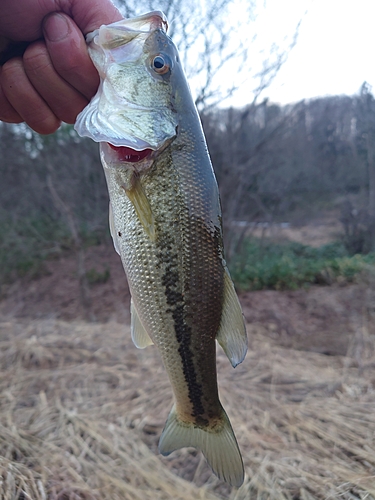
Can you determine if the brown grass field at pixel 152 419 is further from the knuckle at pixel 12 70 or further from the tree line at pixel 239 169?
the tree line at pixel 239 169

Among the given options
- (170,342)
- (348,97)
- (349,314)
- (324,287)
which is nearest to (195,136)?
(170,342)

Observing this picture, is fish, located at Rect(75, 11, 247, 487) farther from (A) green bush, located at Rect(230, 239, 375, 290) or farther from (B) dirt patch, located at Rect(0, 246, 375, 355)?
(A) green bush, located at Rect(230, 239, 375, 290)

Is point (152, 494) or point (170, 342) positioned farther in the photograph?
point (152, 494)

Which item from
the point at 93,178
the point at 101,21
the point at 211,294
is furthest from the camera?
the point at 93,178

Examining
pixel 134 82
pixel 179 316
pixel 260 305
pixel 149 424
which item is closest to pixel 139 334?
pixel 179 316

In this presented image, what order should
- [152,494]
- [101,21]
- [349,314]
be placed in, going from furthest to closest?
[349,314]
[152,494]
[101,21]

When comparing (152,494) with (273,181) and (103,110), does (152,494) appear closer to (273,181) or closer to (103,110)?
(103,110)

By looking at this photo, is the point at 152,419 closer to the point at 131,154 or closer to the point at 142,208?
the point at 142,208

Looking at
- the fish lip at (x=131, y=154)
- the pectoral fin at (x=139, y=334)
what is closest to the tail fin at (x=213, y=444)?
the pectoral fin at (x=139, y=334)
